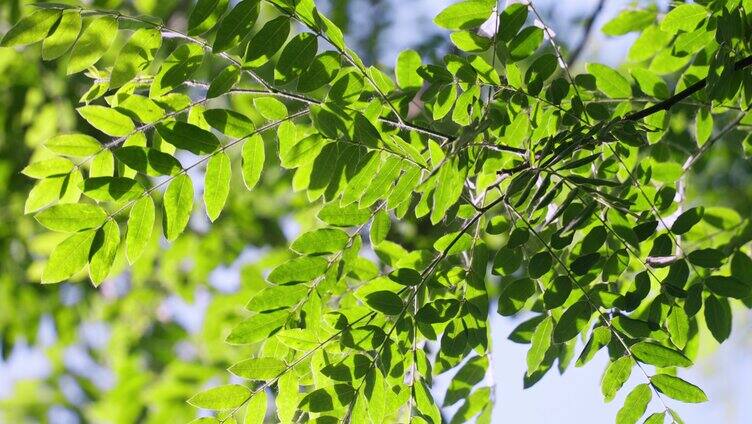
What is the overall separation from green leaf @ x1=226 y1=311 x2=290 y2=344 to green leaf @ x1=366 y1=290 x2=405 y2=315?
22 cm

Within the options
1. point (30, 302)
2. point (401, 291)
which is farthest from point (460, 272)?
point (30, 302)

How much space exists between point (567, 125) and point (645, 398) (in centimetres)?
56

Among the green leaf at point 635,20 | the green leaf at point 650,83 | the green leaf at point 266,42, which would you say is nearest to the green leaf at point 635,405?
the green leaf at point 650,83

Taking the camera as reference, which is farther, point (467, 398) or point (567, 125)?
point (467, 398)

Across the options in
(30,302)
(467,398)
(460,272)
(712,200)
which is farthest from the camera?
(30,302)

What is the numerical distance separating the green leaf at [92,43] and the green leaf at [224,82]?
9.4 inches

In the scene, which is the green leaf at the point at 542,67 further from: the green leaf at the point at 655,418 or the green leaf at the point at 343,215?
the green leaf at the point at 655,418

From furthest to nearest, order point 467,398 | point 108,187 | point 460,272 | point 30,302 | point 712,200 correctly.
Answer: point 30,302 < point 712,200 < point 467,398 < point 460,272 < point 108,187

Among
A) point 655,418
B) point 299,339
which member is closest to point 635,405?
point 655,418

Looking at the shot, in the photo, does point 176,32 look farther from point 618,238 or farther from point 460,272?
point 618,238

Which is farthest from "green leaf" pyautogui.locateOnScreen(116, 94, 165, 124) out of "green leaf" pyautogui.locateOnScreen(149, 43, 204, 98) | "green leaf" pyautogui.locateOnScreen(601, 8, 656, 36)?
"green leaf" pyautogui.locateOnScreen(601, 8, 656, 36)

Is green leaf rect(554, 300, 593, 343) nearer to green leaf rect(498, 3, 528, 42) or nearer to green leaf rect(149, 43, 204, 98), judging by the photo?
green leaf rect(498, 3, 528, 42)

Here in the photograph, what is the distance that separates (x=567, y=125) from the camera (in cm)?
173

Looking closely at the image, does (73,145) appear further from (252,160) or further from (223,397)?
(223,397)
